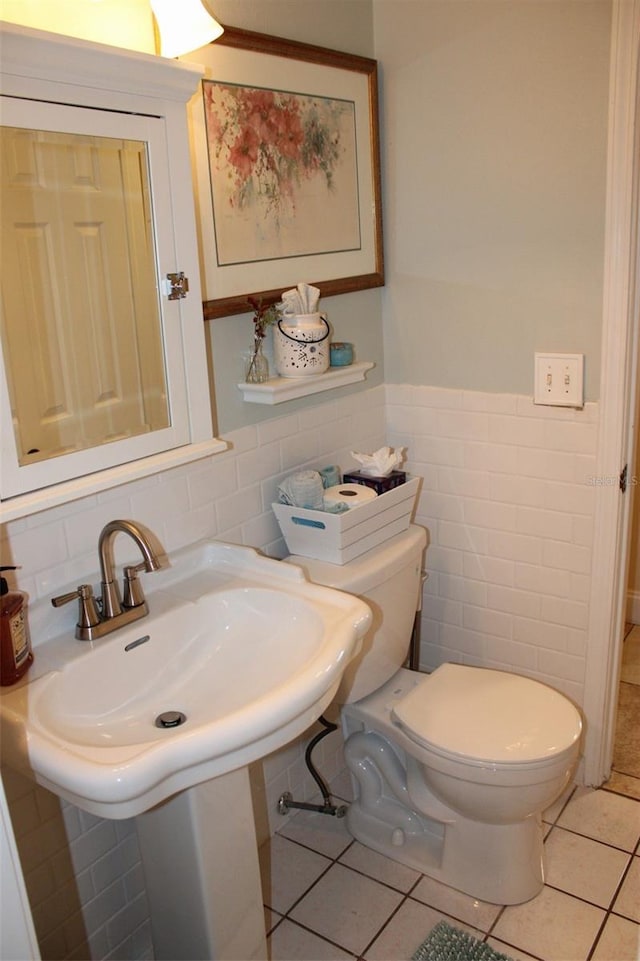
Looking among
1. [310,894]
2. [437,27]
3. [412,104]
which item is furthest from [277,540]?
[437,27]

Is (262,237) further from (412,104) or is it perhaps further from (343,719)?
(343,719)

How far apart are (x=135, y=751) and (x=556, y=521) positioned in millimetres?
1368

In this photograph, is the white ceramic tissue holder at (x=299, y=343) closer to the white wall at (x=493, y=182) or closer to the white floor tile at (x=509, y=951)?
the white wall at (x=493, y=182)

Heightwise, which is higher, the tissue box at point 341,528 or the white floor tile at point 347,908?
the tissue box at point 341,528

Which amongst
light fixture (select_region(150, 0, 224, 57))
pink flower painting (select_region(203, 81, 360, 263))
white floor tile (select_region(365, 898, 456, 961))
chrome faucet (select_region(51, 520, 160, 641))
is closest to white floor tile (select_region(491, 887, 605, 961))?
white floor tile (select_region(365, 898, 456, 961))

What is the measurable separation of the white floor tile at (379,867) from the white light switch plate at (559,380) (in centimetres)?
124

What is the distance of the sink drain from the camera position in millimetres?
1435

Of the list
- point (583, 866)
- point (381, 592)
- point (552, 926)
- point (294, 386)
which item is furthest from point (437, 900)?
point (294, 386)

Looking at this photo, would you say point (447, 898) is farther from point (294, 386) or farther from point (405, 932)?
point (294, 386)

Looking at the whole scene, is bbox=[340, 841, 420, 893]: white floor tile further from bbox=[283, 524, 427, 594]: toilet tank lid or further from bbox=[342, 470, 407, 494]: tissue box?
bbox=[342, 470, 407, 494]: tissue box

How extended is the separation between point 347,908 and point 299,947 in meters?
0.15

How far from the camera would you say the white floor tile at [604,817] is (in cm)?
209

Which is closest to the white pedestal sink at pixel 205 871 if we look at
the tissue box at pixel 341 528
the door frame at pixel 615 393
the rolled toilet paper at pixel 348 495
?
the tissue box at pixel 341 528

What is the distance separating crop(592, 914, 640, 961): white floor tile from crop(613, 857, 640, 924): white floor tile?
2cm
